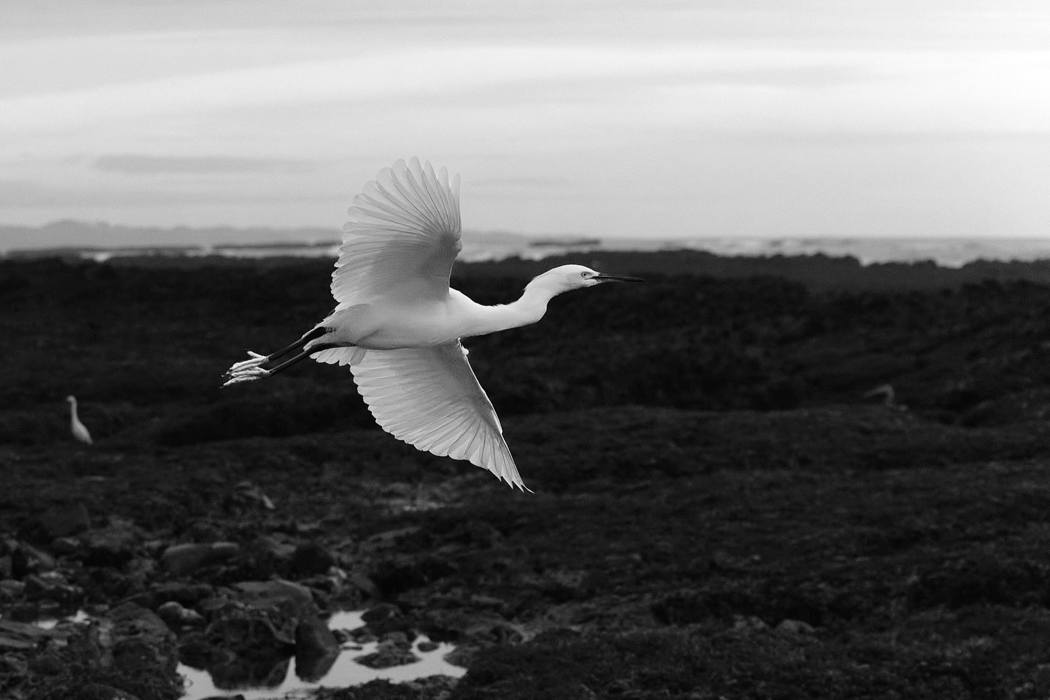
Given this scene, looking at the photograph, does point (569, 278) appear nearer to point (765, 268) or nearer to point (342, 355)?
point (342, 355)

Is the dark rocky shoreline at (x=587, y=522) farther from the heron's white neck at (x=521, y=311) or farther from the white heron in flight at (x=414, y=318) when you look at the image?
the heron's white neck at (x=521, y=311)

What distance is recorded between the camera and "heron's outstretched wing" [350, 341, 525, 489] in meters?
11.9

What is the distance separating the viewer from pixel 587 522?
1992 cm

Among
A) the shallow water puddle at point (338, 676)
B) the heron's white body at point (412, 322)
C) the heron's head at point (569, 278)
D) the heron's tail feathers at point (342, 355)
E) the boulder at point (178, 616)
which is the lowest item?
the shallow water puddle at point (338, 676)

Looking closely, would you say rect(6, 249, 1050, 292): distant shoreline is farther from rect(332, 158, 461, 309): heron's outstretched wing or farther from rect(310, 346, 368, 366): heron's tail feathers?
rect(332, 158, 461, 309): heron's outstretched wing

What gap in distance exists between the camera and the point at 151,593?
1731cm

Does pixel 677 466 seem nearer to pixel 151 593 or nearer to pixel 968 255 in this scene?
pixel 151 593

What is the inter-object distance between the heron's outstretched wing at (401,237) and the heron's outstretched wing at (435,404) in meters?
1.44

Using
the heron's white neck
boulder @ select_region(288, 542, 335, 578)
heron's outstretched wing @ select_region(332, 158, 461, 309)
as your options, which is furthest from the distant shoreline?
heron's outstretched wing @ select_region(332, 158, 461, 309)

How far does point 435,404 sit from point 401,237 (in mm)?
2525

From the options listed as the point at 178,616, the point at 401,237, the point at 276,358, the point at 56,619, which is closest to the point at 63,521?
the point at 56,619

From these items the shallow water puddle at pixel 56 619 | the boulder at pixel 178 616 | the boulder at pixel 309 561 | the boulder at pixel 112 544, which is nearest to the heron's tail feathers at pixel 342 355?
the boulder at pixel 178 616

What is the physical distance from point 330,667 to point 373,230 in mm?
7357

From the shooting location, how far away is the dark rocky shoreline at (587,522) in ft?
47.0
